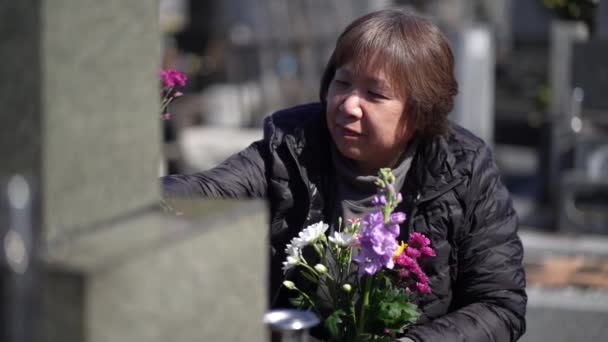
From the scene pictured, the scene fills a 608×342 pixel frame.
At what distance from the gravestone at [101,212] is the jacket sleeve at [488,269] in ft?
3.36

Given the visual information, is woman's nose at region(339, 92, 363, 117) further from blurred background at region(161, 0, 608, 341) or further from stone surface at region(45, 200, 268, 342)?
blurred background at region(161, 0, 608, 341)

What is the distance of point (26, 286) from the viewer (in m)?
1.48

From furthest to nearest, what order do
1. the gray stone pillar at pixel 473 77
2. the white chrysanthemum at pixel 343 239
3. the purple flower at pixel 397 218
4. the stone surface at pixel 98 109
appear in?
the gray stone pillar at pixel 473 77
the white chrysanthemum at pixel 343 239
the purple flower at pixel 397 218
the stone surface at pixel 98 109

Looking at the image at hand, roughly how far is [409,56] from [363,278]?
640mm

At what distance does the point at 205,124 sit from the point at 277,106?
0.88 m

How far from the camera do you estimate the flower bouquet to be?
2.39 meters

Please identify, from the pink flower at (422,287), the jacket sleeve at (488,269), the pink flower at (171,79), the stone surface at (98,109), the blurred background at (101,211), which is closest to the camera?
the blurred background at (101,211)

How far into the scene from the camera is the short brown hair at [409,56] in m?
2.82

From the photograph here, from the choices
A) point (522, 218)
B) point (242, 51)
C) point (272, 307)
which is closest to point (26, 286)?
point (272, 307)

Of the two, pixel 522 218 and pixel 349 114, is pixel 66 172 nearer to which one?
pixel 349 114

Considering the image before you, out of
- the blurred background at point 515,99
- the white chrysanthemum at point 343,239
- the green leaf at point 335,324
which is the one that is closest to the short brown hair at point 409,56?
the white chrysanthemum at point 343,239

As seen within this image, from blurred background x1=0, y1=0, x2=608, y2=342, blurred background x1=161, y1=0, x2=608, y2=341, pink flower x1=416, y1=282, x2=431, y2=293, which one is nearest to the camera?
blurred background x1=0, y1=0, x2=608, y2=342

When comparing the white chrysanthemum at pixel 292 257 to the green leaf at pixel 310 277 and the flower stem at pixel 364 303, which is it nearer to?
the green leaf at pixel 310 277

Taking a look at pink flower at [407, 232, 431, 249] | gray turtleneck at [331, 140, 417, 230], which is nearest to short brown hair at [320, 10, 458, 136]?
gray turtleneck at [331, 140, 417, 230]
